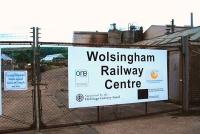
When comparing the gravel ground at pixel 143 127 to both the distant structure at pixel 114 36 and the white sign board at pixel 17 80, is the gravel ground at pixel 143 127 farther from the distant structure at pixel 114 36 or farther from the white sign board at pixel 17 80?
the distant structure at pixel 114 36

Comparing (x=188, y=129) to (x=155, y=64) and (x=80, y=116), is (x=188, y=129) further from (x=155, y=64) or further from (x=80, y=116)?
(x=80, y=116)

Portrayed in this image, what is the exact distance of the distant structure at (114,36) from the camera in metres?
44.5

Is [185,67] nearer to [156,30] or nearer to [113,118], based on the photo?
[113,118]

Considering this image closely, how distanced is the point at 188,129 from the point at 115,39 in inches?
1489

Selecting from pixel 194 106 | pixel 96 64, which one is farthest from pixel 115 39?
pixel 96 64

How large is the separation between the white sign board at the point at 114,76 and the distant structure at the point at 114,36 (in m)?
30.8

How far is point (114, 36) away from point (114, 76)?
1450 inches

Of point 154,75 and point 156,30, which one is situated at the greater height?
point 156,30

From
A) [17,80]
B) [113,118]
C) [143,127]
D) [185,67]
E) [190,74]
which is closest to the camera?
[17,80]

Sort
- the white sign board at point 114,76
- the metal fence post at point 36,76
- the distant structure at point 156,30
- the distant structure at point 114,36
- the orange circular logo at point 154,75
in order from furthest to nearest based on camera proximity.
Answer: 1. the distant structure at point 114,36
2. the distant structure at point 156,30
3. the orange circular logo at point 154,75
4. the white sign board at point 114,76
5. the metal fence post at point 36,76

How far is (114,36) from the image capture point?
47000 millimetres

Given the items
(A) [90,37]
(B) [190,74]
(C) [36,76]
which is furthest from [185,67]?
(A) [90,37]

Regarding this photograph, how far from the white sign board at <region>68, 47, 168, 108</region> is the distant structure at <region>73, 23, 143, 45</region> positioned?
30.8m

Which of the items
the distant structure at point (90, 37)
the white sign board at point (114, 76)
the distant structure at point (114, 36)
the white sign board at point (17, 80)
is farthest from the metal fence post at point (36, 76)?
the distant structure at point (90, 37)
